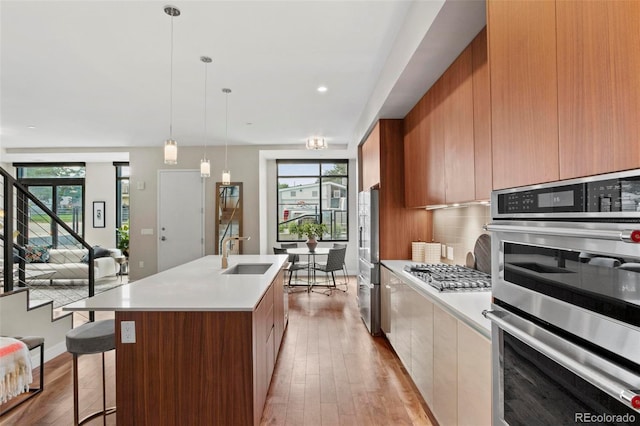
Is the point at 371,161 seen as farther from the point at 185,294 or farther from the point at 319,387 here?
the point at 185,294

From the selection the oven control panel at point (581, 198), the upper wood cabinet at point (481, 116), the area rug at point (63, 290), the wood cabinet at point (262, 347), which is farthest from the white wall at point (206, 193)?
the oven control panel at point (581, 198)

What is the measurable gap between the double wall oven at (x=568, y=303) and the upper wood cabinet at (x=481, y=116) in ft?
2.21

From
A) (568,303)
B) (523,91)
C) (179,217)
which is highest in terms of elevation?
(523,91)

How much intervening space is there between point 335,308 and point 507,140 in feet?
13.5

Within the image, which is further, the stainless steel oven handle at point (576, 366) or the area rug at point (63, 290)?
the area rug at point (63, 290)

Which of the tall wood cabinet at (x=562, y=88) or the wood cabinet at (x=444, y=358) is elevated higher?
the tall wood cabinet at (x=562, y=88)

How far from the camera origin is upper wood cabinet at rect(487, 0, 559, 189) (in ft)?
3.51

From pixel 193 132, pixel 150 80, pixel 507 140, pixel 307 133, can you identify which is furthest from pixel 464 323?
pixel 193 132

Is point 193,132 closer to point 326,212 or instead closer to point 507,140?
point 326,212

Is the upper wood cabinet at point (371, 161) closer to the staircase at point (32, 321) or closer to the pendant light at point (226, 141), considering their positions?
the pendant light at point (226, 141)

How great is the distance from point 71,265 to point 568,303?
813cm

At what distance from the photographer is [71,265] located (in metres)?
6.79

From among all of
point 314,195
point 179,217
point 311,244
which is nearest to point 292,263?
point 311,244

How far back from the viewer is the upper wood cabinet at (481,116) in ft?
6.12
